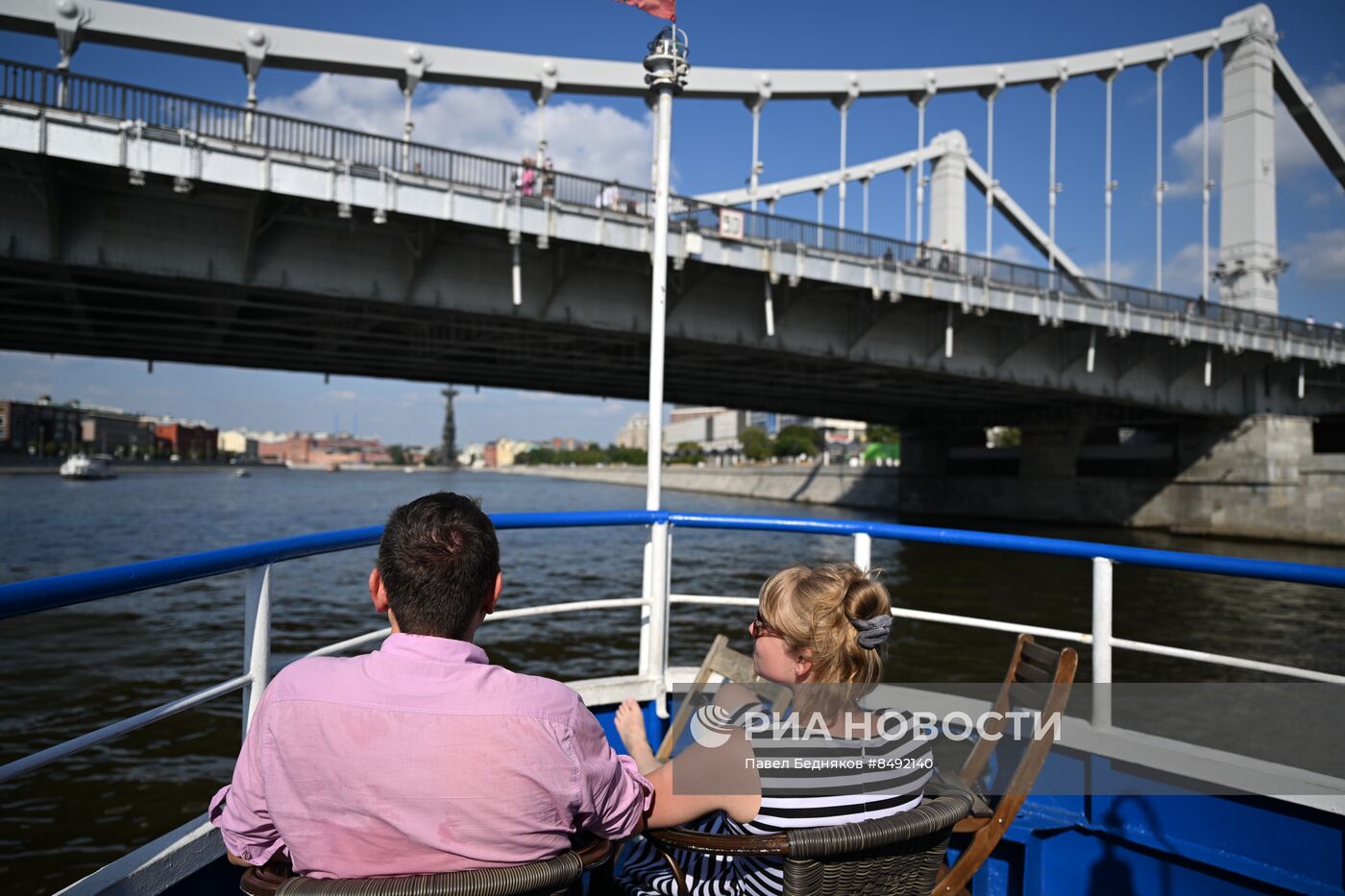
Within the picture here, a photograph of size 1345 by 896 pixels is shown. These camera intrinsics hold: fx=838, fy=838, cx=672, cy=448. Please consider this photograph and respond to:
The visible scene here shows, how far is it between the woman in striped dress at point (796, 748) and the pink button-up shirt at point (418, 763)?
0.32 metres

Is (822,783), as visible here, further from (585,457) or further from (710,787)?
(585,457)

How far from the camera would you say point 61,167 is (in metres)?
12.9

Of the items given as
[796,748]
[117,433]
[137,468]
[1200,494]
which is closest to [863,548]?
[796,748]

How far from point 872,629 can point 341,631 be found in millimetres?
12589

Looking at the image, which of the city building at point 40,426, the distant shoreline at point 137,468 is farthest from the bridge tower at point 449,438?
the city building at point 40,426

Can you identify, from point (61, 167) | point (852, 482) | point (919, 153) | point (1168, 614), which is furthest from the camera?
point (852, 482)

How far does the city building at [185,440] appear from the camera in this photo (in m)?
150

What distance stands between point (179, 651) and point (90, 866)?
668 centimetres

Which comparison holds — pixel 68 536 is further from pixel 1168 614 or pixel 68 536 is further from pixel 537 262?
pixel 1168 614

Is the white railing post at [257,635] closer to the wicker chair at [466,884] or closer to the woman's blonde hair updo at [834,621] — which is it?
the wicker chair at [466,884]

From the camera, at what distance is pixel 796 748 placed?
5.49 ft

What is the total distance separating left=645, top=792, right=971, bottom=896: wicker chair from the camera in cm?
151

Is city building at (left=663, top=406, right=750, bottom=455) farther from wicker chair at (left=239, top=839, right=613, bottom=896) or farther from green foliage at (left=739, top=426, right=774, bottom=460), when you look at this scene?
wicker chair at (left=239, top=839, right=613, bottom=896)

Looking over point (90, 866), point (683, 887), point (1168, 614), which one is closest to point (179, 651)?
point (90, 866)
